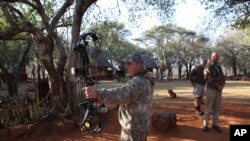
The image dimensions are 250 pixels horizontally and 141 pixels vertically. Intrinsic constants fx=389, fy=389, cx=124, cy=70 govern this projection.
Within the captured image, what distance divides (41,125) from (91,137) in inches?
58.7

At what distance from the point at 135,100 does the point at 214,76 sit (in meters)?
5.07

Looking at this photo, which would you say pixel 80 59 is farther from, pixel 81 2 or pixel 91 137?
pixel 81 2

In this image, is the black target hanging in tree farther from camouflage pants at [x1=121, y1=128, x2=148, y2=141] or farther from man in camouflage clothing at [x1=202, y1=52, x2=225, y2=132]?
man in camouflage clothing at [x1=202, y1=52, x2=225, y2=132]

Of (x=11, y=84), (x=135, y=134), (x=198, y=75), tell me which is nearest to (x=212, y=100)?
(x=198, y=75)

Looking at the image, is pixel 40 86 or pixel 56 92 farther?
pixel 40 86

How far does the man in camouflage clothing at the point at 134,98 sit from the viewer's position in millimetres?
4004

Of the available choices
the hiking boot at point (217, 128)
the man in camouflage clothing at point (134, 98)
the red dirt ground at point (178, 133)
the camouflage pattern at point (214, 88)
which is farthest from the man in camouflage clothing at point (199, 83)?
the man in camouflage clothing at point (134, 98)

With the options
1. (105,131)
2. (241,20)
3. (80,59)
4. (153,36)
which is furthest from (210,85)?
(153,36)

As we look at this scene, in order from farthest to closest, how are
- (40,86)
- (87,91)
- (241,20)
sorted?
(241,20)
(40,86)
(87,91)

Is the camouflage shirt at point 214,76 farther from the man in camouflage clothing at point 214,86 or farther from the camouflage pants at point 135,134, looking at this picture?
the camouflage pants at point 135,134

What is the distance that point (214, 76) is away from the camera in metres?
8.91

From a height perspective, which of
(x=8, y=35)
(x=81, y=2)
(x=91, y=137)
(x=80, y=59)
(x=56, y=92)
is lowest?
(x=91, y=137)

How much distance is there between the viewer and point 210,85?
8930mm

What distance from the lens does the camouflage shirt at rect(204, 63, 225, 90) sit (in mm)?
8891
